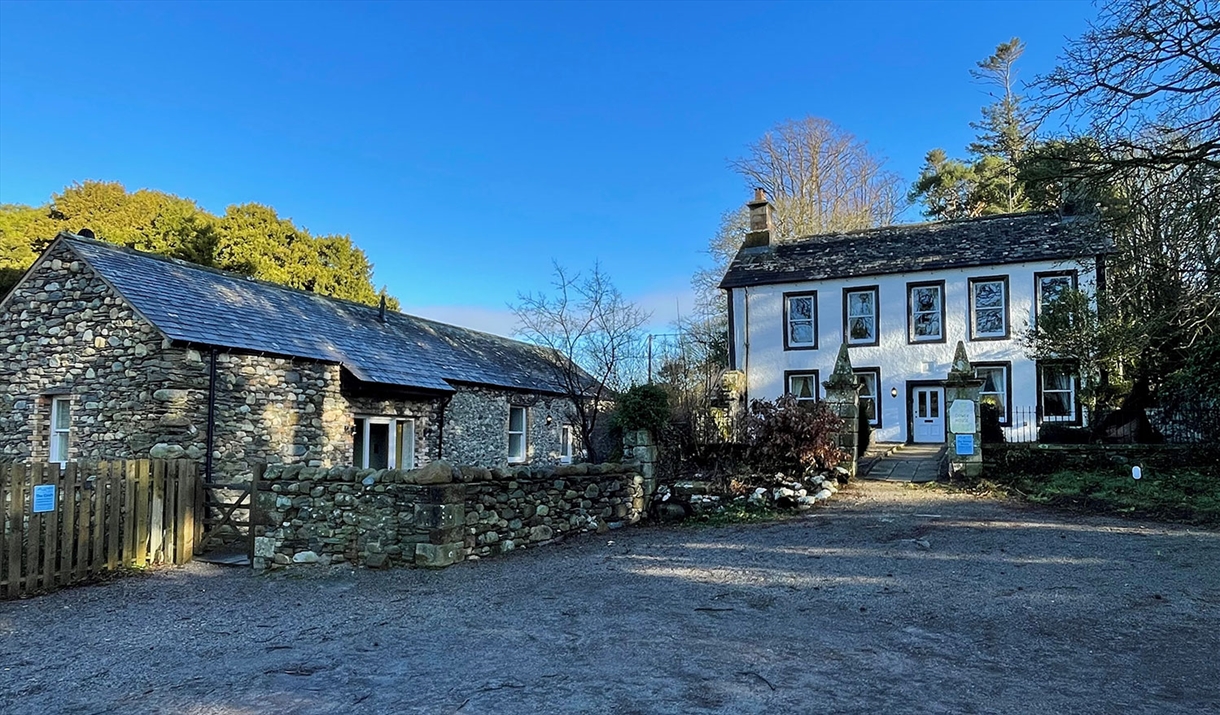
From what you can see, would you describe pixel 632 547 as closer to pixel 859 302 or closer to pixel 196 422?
pixel 196 422

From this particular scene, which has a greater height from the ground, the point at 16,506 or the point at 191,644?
the point at 16,506

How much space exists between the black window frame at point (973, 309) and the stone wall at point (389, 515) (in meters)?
17.9

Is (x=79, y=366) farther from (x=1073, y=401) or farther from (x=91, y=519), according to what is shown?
(x=1073, y=401)

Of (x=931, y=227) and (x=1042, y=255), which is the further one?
(x=931, y=227)

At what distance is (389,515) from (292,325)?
8362 mm

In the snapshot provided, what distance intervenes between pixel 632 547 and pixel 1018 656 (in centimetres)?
553

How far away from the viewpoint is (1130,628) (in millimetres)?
5891

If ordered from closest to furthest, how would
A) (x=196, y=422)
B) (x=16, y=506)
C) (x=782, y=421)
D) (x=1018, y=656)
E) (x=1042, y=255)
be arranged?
(x=1018, y=656) < (x=16, y=506) < (x=196, y=422) < (x=782, y=421) < (x=1042, y=255)

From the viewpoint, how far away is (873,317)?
24.5 m

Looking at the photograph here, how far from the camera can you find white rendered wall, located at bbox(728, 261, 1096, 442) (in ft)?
73.8

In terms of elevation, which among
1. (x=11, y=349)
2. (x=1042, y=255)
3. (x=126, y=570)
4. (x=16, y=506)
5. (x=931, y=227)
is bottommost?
(x=126, y=570)

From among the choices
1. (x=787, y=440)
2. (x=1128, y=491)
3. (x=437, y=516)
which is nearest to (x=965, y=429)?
(x=1128, y=491)

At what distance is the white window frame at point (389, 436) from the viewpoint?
16016mm

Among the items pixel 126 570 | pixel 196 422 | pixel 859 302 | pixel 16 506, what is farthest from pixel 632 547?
pixel 859 302
